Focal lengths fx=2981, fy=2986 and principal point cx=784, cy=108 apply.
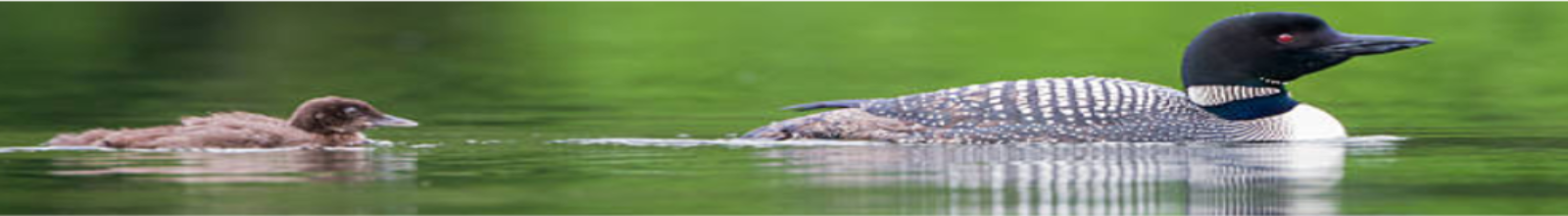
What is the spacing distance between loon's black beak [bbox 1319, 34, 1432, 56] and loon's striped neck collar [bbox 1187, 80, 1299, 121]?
9.5 inches

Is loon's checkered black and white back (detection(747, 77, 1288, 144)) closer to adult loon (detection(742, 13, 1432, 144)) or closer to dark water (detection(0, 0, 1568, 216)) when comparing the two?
adult loon (detection(742, 13, 1432, 144))

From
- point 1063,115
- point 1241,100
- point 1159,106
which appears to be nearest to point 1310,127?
point 1241,100

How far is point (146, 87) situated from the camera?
52.2 feet

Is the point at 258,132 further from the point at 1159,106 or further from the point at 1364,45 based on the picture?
the point at 1364,45

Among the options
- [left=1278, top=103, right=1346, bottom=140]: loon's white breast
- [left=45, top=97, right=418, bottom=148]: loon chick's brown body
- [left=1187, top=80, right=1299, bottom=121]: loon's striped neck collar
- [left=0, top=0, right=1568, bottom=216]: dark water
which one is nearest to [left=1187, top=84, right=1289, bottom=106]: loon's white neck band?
[left=1187, top=80, right=1299, bottom=121]: loon's striped neck collar

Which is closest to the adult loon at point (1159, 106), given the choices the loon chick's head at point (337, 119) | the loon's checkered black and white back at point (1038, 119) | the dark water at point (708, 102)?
the loon's checkered black and white back at point (1038, 119)

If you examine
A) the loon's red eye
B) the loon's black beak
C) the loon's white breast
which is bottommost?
the loon's white breast

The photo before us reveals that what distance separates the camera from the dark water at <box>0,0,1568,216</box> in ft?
26.0

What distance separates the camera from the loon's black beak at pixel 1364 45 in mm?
10578

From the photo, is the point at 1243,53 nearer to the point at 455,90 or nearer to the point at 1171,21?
the point at 455,90

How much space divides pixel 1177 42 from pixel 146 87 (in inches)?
293

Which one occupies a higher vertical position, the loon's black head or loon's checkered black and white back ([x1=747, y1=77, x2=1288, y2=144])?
the loon's black head

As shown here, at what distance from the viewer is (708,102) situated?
14.6 meters

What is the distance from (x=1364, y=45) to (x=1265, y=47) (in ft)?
1.15
